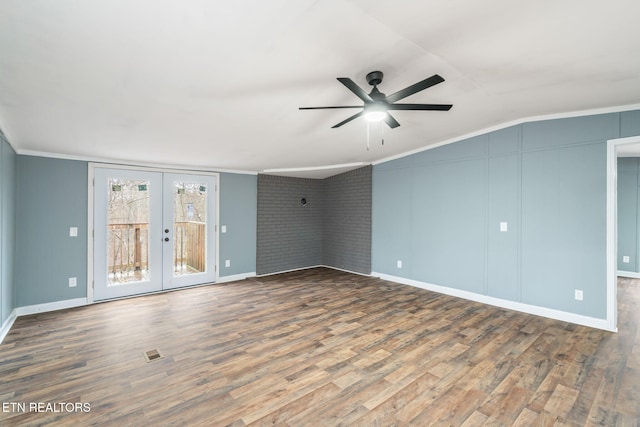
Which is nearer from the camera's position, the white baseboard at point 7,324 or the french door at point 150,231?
the white baseboard at point 7,324

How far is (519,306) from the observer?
13.8 feet

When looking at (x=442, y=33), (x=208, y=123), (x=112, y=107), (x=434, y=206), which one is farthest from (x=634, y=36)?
(x=112, y=107)

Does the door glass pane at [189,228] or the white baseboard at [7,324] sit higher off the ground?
the door glass pane at [189,228]

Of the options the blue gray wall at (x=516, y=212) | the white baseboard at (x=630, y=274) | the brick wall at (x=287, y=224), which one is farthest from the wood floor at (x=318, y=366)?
the white baseboard at (x=630, y=274)

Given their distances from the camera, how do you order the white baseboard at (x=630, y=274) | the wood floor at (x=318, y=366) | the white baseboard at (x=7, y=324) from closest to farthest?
the wood floor at (x=318, y=366) < the white baseboard at (x=7, y=324) < the white baseboard at (x=630, y=274)

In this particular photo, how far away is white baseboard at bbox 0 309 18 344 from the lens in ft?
10.5

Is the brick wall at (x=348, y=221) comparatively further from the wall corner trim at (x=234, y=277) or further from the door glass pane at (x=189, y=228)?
the door glass pane at (x=189, y=228)

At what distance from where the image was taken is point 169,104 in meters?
2.83

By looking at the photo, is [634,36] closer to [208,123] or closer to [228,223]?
[208,123]

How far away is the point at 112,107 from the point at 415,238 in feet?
16.3

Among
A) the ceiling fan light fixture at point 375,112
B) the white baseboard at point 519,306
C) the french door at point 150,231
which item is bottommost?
the white baseboard at point 519,306

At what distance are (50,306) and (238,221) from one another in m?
3.07

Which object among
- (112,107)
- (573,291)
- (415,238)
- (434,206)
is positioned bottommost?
(573,291)

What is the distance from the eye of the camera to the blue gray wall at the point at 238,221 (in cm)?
576
